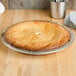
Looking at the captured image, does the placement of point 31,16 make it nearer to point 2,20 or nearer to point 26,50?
point 2,20

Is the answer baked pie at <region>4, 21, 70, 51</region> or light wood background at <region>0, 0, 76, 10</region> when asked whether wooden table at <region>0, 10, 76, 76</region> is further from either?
light wood background at <region>0, 0, 76, 10</region>

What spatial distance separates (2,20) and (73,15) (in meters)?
0.34

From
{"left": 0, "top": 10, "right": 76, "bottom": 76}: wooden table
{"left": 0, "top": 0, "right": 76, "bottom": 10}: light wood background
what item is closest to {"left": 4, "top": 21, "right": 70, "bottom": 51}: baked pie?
{"left": 0, "top": 10, "right": 76, "bottom": 76}: wooden table

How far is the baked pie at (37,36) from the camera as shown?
83 cm

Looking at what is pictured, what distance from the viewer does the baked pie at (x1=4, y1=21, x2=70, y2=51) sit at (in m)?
0.83

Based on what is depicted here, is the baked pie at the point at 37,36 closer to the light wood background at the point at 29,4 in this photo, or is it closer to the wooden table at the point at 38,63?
the wooden table at the point at 38,63

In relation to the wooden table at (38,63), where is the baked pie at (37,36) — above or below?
above

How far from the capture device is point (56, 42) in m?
0.84

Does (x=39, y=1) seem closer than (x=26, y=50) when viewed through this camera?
No

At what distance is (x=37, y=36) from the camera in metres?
0.90

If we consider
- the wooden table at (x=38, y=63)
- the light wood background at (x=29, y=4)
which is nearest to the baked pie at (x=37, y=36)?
the wooden table at (x=38, y=63)

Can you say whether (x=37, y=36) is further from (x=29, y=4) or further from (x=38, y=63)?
(x=29, y=4)

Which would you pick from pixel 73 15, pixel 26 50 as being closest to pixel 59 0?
pixel 73 15

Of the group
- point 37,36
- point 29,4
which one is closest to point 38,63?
point 37,36
